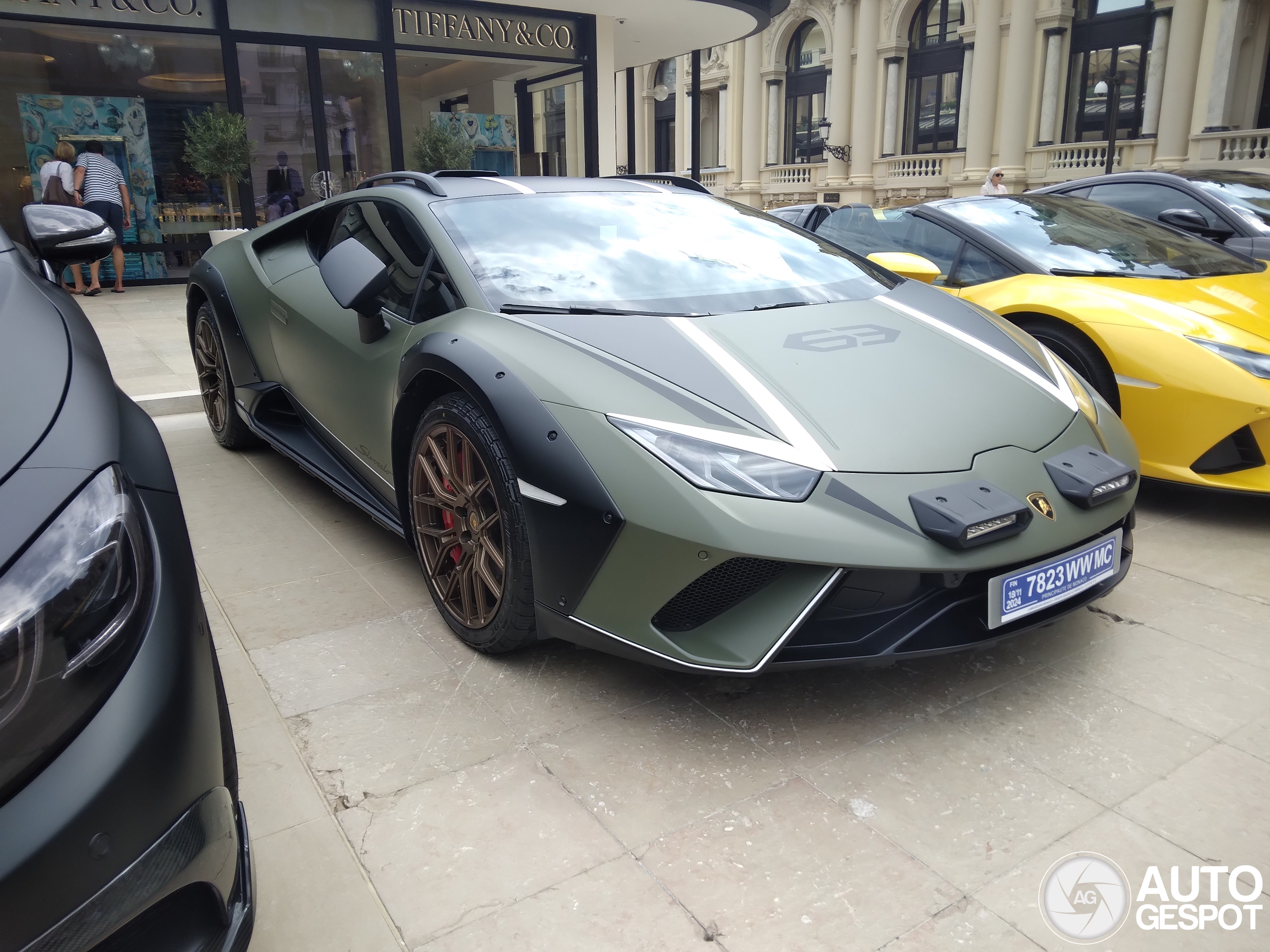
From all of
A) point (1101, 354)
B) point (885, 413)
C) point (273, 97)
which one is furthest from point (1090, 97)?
point (885, 413)

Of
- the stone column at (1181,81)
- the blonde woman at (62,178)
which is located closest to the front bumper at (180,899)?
the blonde woman at (62,178)

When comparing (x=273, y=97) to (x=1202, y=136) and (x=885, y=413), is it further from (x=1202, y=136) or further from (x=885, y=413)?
(x=1202, y=136)

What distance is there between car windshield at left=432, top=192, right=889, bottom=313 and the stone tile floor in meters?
1.01

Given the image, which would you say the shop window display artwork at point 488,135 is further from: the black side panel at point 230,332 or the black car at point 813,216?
the black side panel at point 230,332

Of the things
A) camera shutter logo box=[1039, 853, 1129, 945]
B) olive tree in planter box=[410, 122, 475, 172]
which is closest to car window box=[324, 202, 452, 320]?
camera shutter logo box=[1039, 853, 1129, 945]

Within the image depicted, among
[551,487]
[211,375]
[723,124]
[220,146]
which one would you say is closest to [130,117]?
[220,146]

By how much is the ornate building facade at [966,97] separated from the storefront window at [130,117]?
6.85 metres

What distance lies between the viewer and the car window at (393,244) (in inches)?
113

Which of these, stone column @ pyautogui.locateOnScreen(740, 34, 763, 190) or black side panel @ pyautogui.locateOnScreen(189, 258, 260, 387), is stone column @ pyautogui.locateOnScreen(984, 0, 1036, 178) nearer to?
stone column @ pyautogui.locateOnScreen(740, 34, 763, 190)

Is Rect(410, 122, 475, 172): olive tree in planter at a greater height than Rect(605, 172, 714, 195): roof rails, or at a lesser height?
greater

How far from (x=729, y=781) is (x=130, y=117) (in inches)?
524

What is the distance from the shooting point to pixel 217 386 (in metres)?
4.59

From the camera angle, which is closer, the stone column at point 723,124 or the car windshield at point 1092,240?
the car windshield at point 1092,240

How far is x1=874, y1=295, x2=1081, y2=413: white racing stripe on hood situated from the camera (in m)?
2.51
